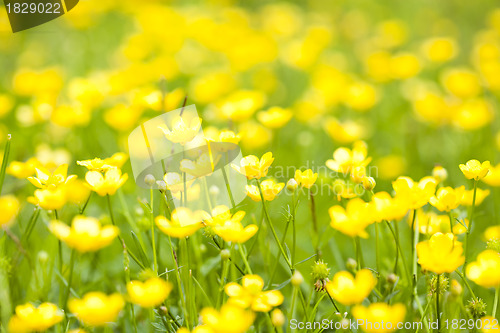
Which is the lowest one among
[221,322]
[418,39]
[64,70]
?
[418,39]

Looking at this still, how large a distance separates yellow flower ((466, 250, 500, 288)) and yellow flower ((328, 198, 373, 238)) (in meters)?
0.20

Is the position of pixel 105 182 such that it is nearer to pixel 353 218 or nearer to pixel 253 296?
pixel 253 296

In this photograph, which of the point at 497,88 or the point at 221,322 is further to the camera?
the point at 497,88

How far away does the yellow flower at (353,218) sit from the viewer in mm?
899

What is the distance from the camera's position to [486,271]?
878mm

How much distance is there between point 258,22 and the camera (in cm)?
383

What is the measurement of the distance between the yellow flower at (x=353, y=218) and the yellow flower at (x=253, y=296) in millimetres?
165

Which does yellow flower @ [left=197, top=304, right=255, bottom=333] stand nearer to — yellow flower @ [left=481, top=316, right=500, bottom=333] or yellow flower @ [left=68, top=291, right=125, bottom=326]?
yellow flower @ [left=68, top=291, right=125, bottom=326]

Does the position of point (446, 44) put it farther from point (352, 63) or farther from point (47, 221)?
point (47, 221)

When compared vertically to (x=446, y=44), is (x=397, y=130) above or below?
below

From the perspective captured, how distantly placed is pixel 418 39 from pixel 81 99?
2.48 m

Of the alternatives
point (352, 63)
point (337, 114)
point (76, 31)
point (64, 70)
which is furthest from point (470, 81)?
point (76, 31)

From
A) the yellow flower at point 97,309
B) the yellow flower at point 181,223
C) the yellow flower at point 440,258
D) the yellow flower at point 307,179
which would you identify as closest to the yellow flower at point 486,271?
the yellow flower at point 440,258

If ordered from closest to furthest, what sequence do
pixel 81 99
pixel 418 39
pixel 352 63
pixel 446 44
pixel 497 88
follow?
pixel 81 99 → pixel 497 88 → pixel 446 44 → pixel 352 63 → pixel 418 39
